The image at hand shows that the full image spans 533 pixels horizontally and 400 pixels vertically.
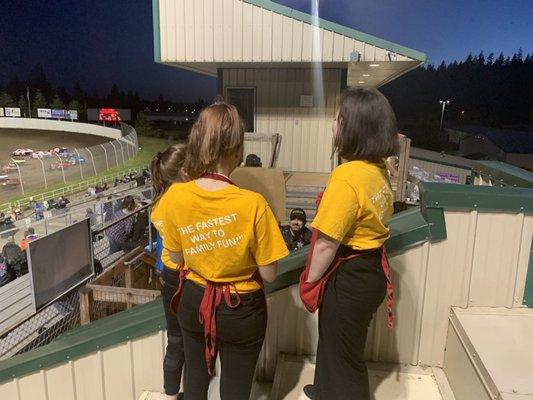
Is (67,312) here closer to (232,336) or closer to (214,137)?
(232,336)

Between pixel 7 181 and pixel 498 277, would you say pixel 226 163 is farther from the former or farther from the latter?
pixel 7 181

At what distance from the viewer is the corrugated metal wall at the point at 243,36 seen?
8734 millimetres

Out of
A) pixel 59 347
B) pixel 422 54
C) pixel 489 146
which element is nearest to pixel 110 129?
pixel 489 146

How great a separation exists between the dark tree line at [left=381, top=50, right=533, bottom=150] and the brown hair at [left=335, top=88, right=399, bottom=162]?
60.7 m

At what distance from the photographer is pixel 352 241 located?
178 centimetres

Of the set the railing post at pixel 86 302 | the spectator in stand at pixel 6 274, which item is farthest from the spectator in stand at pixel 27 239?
the railing post at pixel 86 302

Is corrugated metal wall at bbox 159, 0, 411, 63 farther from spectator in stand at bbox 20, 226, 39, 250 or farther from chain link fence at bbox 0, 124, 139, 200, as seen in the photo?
chain link fence at bbox 0, 124, 139, 200

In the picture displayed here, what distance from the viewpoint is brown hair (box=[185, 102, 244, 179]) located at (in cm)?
162

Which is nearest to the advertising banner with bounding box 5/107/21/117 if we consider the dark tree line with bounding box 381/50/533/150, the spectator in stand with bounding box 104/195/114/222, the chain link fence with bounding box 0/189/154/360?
the dark tree line with bounding box 381/50/533/150

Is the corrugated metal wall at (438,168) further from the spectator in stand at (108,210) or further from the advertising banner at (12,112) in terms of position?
the advertising banner at (12,112)

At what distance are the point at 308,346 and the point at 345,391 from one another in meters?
0.61

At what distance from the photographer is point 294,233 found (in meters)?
5.42

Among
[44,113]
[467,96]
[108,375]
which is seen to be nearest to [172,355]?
[108,375]

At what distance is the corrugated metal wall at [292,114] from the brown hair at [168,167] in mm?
8157
